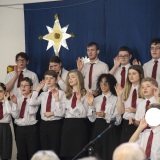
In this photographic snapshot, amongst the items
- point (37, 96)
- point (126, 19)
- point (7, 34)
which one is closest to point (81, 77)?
point (37, 96)

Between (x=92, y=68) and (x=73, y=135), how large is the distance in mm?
1038

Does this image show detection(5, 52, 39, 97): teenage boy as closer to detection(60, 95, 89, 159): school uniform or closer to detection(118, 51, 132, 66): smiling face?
detection(60, 95, 89, 159): school uniform

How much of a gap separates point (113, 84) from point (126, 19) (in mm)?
1117

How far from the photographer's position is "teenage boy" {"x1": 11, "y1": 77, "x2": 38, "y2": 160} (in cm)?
601

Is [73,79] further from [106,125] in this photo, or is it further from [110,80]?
[106,125]

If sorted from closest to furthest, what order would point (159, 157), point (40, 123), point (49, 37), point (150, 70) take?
point (159, 157)
point (150, 70)
point (40, 123)
point (49, 37)

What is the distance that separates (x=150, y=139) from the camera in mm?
4438

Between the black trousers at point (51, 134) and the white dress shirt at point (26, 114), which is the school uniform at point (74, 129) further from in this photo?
the white dress shirt at point (26, 114)

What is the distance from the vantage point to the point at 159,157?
4.34 meters

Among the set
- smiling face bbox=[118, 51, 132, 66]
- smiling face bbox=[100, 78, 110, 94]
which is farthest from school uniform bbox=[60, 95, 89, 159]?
smiling face bbox=[118, 51, 132, 66]

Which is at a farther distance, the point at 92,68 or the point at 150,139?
the point at 92,68

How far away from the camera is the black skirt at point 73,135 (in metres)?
5.67

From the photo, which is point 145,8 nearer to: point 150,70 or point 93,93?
point 150,70

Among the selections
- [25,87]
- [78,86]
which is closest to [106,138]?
[78,86]
